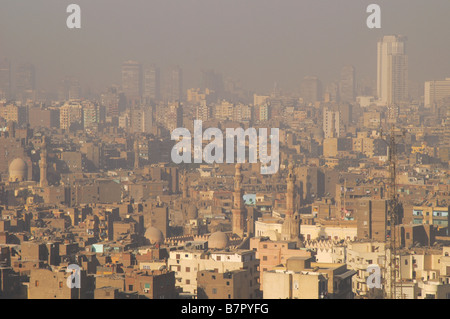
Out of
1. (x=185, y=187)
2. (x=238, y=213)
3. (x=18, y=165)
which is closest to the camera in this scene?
(x=238, y=213)

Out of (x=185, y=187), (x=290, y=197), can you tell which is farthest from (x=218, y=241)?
(x=185, y=187)

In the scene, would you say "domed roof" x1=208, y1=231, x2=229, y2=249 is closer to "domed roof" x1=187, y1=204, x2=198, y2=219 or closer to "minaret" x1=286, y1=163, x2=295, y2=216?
"minaret" x1=286, y1=163, x2=295, y2=216

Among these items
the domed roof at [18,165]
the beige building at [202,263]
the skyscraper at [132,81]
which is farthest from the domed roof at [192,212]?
the skyscraper at [132,81]

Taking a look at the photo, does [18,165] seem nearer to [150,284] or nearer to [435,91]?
[150,284]

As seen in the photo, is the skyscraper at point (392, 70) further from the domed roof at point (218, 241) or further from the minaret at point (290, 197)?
the domed roof at point (218, 241)

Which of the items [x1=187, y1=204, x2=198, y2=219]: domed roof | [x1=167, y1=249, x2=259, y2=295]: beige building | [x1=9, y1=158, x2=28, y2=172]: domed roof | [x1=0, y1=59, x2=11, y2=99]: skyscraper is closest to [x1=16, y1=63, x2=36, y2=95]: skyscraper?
[x1=0, y1=59, x2=11, y2=99]: skyscraper
